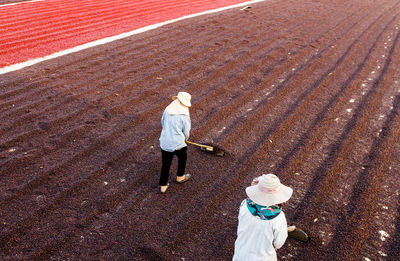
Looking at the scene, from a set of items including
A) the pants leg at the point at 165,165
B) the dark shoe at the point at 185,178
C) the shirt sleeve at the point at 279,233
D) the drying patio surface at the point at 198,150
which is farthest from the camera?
the dark shoe at the point at 185,178

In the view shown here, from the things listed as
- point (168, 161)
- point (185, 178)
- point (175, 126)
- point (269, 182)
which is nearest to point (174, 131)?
point (175, 126)

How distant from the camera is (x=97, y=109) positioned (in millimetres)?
6953

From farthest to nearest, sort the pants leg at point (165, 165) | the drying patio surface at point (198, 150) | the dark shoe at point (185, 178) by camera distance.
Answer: the dark shoe at point (185, 178) < the pants leg at point (165, 165) < the drying patio surface at point (198, 150)

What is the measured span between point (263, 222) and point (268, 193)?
25cm

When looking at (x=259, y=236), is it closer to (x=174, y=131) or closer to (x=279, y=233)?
(x=279, y=233)

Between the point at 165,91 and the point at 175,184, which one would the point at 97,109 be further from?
the point at 175,184

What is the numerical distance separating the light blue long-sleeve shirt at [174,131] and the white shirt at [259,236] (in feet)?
5.77

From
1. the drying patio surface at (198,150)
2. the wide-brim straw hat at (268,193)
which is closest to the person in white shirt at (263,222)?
the wide-brim straw hat at (268,193)

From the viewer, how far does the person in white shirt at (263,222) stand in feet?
9.21

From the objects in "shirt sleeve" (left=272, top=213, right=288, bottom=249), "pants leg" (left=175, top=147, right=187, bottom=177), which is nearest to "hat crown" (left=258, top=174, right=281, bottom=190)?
"shirt sleeve" (left=272, top=213, right=288, bottom=249)

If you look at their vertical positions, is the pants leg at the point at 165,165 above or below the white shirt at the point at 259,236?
below

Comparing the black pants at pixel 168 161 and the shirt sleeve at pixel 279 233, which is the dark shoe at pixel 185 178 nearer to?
the black pants at pixel 168 161

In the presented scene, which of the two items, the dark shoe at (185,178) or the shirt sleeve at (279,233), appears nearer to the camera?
the shirt sleeve at (279,233)

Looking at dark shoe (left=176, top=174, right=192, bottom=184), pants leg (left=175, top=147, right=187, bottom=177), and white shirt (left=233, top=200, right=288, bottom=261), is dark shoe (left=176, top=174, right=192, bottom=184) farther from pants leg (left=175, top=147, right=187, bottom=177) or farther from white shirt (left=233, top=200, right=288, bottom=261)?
white shirt (left=233, top=200, right=288, bottom=261)
